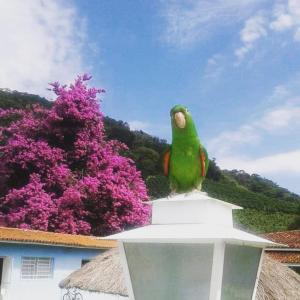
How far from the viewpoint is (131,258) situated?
3.46 meters

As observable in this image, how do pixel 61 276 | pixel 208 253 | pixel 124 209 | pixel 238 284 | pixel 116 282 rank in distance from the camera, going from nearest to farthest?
pixel 208 253 < pixel 238 284 < pixel 116 282 < pixel 61 276 < pixel 124 209

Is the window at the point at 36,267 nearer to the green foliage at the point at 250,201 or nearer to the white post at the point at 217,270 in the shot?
the white post at the point at 217,270

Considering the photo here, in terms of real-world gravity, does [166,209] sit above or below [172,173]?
below

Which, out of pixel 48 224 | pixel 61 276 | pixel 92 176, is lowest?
pixel 61 276

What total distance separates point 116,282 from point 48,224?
8718 millimetres

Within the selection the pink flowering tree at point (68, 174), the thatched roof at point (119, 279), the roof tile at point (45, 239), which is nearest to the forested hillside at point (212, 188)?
the pink flowering tree at point (68, 174)

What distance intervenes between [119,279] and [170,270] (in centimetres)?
522

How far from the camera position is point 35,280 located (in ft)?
43.0

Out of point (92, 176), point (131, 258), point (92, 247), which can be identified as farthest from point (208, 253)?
point (92, 176)

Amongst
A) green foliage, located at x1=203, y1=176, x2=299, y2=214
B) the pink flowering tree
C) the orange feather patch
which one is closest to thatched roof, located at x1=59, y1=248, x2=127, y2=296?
the orange feather patch

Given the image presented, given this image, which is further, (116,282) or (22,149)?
(22,149)

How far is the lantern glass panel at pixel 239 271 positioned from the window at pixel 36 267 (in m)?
10.4

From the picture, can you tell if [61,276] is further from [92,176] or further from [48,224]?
[92,176]

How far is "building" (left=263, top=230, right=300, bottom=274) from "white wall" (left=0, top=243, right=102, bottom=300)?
31.0 feet
